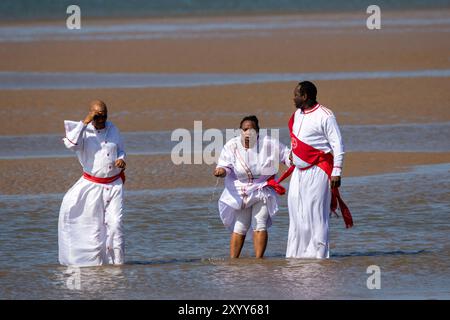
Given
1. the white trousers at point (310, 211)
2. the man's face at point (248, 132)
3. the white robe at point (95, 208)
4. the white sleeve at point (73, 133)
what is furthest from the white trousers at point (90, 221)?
the white trousers at point (310, 211)

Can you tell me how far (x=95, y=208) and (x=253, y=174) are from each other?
151cm

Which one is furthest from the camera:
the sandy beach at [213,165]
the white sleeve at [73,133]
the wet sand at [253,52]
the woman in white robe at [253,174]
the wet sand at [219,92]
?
the wet sand at [253,52]

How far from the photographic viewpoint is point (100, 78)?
28.7m

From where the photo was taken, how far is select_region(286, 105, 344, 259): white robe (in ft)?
38.2

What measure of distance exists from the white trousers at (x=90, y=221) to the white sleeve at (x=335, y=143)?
195 centimetres

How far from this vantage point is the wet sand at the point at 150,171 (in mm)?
16891

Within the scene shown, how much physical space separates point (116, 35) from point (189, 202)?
24.7 meters

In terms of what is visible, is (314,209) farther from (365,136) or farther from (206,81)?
(206,81)

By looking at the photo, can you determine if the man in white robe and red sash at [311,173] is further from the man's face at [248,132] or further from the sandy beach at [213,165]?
the man's face at [248,132]

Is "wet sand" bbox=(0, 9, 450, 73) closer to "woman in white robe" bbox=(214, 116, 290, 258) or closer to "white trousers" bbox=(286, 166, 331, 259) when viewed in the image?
"woman in white robe" bbox=(214, 116, 290, 258)

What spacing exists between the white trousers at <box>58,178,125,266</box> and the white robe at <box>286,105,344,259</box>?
160 cm

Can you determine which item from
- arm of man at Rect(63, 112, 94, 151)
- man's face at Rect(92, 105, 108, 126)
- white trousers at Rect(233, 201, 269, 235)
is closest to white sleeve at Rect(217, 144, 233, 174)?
white trousers at Rect(233, 201, 269, 235)

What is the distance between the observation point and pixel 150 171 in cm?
1784

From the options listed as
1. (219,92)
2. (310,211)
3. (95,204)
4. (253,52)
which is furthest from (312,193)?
(253,52)
